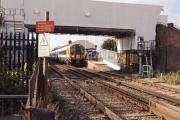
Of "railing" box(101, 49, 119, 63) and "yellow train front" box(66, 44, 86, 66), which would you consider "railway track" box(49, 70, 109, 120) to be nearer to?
"railing" box(101, 49, 119, 63)

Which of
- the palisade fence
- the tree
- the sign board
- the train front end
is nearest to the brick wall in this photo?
the train front end

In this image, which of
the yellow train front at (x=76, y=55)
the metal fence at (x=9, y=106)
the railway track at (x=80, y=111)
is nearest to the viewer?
the metal fence at (x=9, y=106)

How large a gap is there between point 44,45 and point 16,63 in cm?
325

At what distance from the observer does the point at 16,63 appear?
1521 centimetres

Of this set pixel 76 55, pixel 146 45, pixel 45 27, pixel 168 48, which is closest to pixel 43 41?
pixel 45 27

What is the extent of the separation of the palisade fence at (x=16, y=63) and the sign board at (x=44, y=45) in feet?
4.53

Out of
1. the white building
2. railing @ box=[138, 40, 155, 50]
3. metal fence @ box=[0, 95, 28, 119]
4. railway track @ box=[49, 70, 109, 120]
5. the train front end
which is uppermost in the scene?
the white building

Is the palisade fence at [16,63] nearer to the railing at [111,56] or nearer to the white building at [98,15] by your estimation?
the white building at [98,15]

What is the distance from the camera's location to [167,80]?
28156 millimetres

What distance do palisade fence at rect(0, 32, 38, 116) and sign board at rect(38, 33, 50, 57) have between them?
138 cm

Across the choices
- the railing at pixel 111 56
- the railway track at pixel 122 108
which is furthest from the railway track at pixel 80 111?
the railing at pixel 111 56

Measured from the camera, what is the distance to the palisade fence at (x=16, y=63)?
12805 mm

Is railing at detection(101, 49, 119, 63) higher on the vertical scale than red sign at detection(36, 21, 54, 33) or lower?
lower

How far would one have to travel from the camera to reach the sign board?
12098 mm
